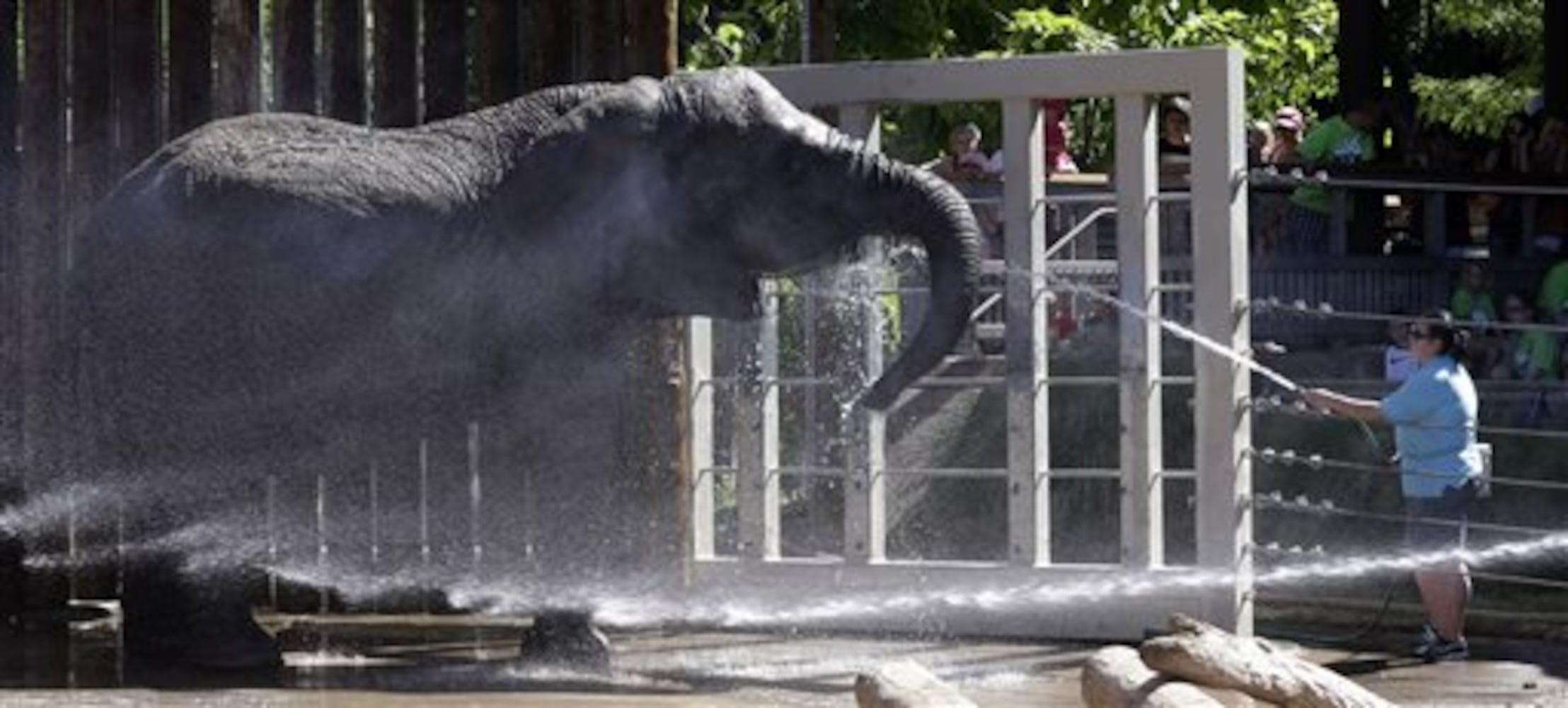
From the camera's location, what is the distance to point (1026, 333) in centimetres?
1309

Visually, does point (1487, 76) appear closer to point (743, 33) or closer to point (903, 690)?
point (743, 33)

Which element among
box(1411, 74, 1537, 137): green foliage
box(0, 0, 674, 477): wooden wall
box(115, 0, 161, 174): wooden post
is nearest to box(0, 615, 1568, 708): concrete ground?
box(0, 0, 674, 477): wooden wall

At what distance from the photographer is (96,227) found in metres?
12.5

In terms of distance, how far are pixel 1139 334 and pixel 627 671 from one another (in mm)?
2020

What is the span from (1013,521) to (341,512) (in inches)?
90.4

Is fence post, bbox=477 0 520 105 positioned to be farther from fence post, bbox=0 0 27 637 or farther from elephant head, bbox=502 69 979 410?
fence post, bbox=0 0 27 637

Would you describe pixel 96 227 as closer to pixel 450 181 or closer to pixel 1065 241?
pixel 450 181

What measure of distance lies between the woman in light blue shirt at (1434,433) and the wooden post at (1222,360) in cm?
85

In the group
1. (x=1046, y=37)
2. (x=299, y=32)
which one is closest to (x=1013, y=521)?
(x=299, y=32)

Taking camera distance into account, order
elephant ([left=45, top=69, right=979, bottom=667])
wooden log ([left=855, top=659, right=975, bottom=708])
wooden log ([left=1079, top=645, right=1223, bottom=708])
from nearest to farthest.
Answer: wooden log ([left=855, top=659, right=975, bottom=708]) < wooden log ([left=1079, top=645, right=1223, bottom=708]) < elephant ([left=45, top=69, right=979, bottom=667])

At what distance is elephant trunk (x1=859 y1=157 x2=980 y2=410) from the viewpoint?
12.1 metres

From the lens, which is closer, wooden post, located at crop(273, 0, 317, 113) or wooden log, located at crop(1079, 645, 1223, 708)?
wooden log, located at crop(1079, 645, 1223, 708)

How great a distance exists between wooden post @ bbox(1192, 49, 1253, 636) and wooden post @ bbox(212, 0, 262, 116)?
10.8ft

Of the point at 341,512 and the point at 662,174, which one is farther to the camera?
the point at 341,512
